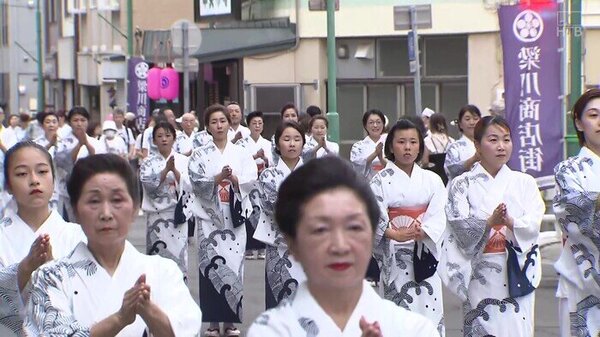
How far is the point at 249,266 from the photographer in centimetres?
Result: 1619

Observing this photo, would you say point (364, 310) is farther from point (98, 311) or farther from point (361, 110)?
point (361, 110)

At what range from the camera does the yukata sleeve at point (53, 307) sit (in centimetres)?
489

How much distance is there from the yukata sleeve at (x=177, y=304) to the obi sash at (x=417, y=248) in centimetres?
476

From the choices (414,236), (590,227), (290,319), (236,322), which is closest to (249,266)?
(236,322)

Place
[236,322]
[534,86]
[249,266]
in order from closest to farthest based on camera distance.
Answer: [236,322], [534,86], [249,266]

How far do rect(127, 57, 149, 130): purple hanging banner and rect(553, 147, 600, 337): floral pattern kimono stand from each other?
20.5 m

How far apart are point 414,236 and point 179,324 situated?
481 cm

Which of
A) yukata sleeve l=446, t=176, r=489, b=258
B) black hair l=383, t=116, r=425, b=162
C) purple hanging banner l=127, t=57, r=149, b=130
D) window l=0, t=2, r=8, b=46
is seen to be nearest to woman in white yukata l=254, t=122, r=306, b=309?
black hair l=383, t=116, r=425, b=162

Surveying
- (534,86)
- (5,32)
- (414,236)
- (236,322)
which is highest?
(5,32)

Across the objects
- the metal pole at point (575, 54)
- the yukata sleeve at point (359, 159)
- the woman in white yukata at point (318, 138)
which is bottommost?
the yukata sleeve at point (359, 159)

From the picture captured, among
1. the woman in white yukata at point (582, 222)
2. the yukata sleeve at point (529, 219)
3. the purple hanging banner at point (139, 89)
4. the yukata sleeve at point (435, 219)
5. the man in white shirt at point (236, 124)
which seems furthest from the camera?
the purple hanging banner at point (139, 89)

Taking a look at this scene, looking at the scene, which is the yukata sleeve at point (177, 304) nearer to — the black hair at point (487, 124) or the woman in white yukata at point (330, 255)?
the woman in white yukata at point (330, 255)

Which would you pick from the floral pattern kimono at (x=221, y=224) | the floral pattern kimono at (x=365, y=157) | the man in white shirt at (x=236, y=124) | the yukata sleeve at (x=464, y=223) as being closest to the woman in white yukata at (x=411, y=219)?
the yukata sleeve at (x=464, y=223)

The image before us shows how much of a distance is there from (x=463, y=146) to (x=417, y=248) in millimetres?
5513
